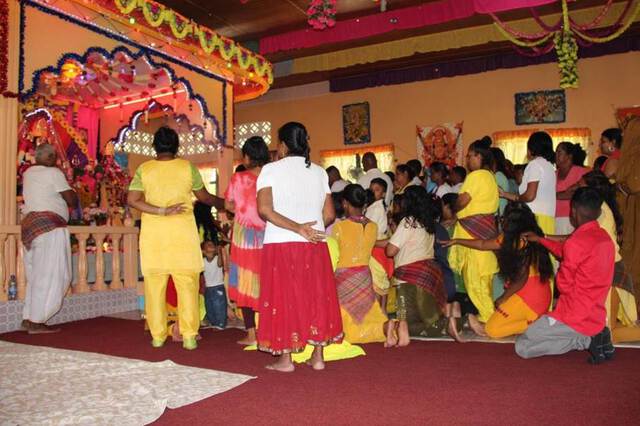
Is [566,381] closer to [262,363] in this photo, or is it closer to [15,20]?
[262,363]

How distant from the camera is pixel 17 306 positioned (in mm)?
4820

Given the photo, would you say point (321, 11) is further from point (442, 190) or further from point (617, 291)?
point (617, 291)

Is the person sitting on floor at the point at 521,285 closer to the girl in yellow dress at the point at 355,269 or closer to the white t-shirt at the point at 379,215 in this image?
the girl in yellow dress at the point at 355,269

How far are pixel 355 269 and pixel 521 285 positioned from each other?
3.55 ft

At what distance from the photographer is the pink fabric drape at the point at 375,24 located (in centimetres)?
802

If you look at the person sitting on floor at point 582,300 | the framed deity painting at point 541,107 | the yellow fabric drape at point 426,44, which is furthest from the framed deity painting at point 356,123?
the person sitting on floor at point 582,300

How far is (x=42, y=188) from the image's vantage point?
15.0 ft

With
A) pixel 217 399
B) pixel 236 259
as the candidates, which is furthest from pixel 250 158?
pixel 217 399

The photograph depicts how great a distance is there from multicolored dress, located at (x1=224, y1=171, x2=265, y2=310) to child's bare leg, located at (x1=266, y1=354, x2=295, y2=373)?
2.38ft

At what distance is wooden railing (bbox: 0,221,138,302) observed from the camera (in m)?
4.89

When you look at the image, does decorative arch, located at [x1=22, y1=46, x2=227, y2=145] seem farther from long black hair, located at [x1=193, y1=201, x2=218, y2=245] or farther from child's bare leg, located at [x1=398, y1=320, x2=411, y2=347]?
child's bare leg, located at [x1=398, y1=320, x2=411, y2=347]

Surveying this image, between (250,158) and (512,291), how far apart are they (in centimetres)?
192

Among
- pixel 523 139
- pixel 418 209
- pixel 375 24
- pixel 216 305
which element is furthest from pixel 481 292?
pixel 523 139

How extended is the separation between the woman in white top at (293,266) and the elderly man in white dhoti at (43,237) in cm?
241
